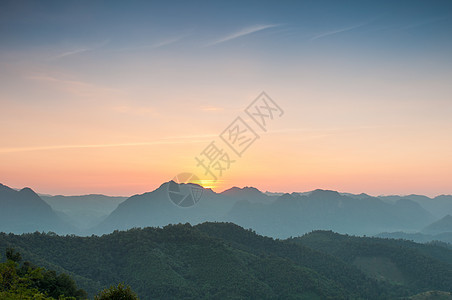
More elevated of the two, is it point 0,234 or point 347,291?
point 0,234

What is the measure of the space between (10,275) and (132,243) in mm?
124815

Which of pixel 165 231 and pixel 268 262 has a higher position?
pixel 165 231

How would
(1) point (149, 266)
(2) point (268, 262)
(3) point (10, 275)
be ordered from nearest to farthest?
(3) point (10, 275)
(1) point (149, 266)
(2) point (268, 262)

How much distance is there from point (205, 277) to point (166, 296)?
24.7 m

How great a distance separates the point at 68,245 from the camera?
156m

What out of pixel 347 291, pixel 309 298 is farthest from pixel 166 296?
A: pixel 347 291

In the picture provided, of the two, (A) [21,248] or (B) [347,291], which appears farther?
(B) [347,291]

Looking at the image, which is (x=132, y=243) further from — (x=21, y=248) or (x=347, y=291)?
(x=347, y=291)

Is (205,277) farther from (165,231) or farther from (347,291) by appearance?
(347,291)

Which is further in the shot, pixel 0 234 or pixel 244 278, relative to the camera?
pixel 244 278

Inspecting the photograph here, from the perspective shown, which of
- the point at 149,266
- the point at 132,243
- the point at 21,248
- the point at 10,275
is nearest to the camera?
the point at 10,275

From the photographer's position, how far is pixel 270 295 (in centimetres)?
15588

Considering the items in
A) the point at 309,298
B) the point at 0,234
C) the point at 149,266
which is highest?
the point at 0,234

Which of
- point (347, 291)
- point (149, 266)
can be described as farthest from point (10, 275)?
point (347, 291)
